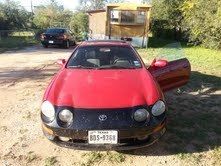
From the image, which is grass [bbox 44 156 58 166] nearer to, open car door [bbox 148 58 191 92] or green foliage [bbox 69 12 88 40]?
open car door [bbox 148 58 191 92]

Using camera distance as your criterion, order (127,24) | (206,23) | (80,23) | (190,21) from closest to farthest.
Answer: (206,23) → (190,21) → (127,24) → (80,23)

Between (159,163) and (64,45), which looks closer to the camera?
(159,163)

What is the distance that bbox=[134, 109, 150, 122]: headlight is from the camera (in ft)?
14.8

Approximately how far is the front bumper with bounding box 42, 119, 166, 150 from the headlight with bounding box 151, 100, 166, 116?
0.49ft

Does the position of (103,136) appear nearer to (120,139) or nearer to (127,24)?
(120,139)

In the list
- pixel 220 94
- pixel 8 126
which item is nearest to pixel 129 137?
pixel 8 126

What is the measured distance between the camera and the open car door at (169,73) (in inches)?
260

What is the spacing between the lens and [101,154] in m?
4.93

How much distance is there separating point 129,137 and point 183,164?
0.84m

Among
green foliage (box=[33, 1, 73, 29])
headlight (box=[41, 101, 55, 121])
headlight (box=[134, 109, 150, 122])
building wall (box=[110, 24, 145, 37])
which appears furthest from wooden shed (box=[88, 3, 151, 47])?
green foliage (box=[33, 1, 73, 29])

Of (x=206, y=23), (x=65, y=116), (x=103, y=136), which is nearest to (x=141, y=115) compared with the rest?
(x=103, y=136)

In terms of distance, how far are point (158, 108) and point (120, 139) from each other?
0.67 m

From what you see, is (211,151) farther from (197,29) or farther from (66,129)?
(197,29)

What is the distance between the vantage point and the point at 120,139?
A: 446cm
